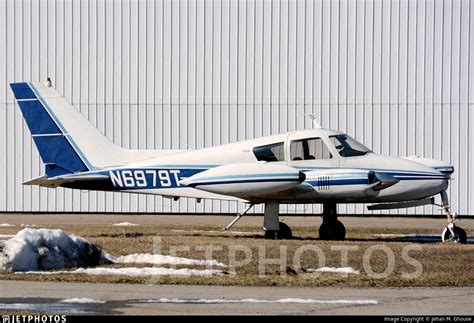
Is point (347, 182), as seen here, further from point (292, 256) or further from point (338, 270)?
point (338, 270)

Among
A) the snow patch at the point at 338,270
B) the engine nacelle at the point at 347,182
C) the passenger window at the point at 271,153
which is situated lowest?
the snow patch at the point at 338,270

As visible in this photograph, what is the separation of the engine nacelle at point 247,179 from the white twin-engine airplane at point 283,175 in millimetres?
21

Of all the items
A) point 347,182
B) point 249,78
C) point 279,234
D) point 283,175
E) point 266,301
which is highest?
point 249,78

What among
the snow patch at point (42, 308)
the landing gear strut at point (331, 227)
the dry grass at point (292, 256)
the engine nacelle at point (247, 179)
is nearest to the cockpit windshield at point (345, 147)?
the engine nacelle at point (247, 179)

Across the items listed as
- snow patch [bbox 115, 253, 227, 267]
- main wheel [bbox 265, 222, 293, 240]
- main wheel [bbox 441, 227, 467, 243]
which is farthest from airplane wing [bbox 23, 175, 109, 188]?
main wheel [bbox 441, 227, 467, 243]

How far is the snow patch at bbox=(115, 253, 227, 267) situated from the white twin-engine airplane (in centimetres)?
558

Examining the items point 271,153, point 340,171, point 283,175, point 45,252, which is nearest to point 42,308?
point 45,252

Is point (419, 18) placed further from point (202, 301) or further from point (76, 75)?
point (202, 301)

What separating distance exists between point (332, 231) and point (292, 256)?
5.25 meters

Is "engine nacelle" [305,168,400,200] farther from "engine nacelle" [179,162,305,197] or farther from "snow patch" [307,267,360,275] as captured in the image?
"snow patch" [307,267,360,275]

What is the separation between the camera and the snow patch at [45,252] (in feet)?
56.6

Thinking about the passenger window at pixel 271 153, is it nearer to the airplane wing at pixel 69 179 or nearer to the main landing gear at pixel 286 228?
the main landing gear at pixel 286 228

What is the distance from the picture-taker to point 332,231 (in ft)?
81.2

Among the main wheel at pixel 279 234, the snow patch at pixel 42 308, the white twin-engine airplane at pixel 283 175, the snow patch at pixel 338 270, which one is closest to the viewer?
the snow patch at pixel 42 308
